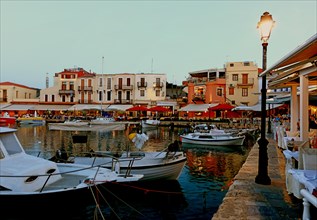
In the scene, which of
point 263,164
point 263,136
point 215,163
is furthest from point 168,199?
point 215,163

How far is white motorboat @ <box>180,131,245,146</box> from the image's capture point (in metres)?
22.1

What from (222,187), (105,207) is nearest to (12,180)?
(105,207)

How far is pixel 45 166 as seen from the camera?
8.51 meters

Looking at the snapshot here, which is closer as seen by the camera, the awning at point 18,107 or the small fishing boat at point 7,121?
the small fishing boat at point 7,121

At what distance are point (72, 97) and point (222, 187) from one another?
2027 inches

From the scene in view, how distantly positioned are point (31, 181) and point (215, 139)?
16578mm

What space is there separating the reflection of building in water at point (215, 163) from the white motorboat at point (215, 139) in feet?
8.28

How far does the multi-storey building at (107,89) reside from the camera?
53.9 metres

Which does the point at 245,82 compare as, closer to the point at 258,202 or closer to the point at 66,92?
the point at 66,92

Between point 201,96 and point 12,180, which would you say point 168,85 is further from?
point 12,180

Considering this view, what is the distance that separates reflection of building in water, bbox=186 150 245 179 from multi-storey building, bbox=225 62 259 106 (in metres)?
27.4

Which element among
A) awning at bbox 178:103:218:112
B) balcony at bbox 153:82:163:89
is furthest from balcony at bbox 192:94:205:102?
balcony at bbox 153:82:163:89

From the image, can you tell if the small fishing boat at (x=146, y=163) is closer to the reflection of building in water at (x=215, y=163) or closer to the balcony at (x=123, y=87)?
the reflection of building in water at (x=215, y=163)

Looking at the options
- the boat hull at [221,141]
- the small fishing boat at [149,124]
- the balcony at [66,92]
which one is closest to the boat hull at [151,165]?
the boat hull at [221,141]
